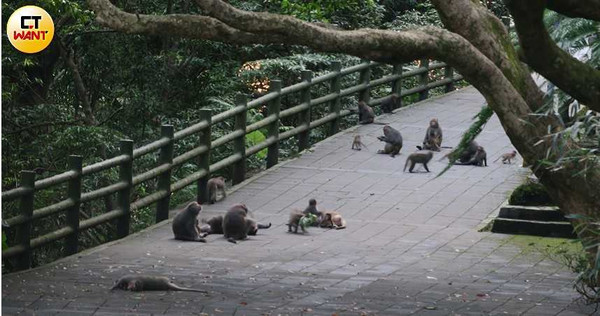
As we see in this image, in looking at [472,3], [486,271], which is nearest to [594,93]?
[472,3]

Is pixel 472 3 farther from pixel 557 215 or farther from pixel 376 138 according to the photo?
pixel 376 138

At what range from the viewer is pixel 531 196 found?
1458cm

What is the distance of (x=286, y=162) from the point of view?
18.3m

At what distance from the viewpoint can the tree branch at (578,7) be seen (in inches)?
308

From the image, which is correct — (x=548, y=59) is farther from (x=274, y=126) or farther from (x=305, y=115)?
(x=305, y=115)

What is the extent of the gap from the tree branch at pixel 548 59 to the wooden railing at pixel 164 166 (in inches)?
234

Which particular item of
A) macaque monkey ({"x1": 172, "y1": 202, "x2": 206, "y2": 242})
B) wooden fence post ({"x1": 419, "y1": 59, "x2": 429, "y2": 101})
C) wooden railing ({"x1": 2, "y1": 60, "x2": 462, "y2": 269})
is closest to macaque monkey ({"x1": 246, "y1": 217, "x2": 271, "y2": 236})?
macaque monkey ({"x1": 172, "y1": 202, "x2": 206, "y2": 242})

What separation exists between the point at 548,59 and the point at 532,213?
6.30 metres

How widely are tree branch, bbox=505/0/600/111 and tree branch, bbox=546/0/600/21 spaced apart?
0.51 ft

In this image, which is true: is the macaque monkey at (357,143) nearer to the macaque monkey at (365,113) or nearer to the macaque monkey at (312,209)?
the macaque monkey at (365,113)

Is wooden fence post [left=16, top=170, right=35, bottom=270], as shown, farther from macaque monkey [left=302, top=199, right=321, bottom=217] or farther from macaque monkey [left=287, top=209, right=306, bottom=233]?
macaque monkey [left=302, top=199, right=321, bottom=217]

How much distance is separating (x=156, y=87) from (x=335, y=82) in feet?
9.95

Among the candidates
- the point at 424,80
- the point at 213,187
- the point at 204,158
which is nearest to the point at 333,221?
the point at 213,187

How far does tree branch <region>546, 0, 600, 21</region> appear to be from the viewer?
782 cm
